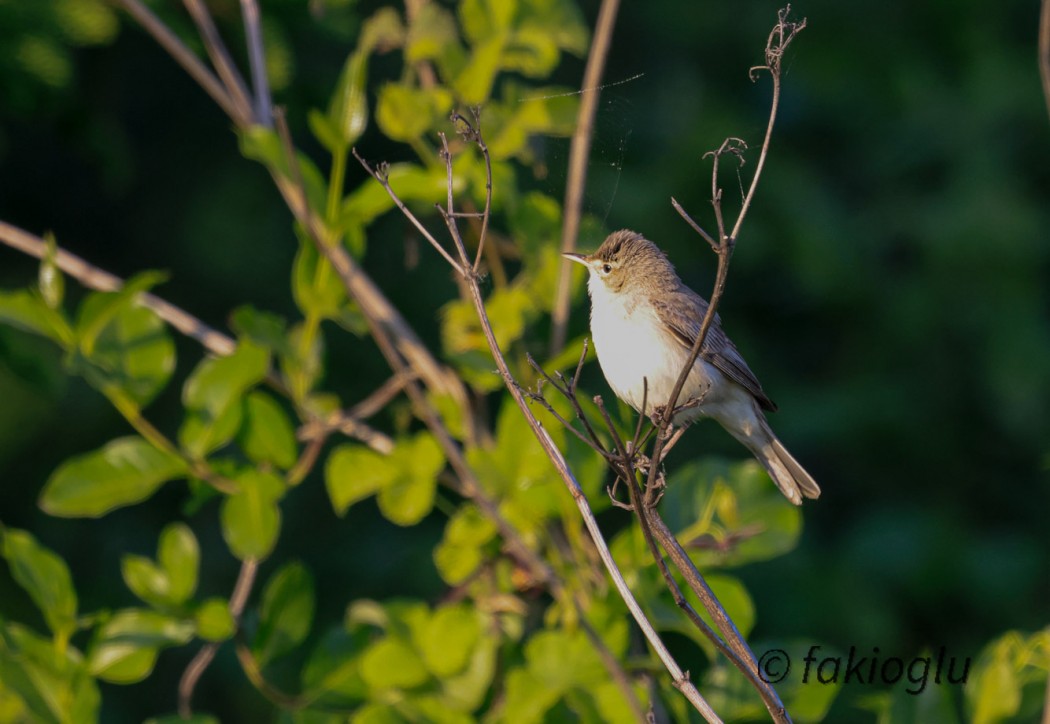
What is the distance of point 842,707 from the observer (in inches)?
209

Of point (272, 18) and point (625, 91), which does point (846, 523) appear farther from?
point (272, 18)

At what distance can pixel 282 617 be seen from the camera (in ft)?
9.43

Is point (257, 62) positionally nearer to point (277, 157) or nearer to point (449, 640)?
point (277, 157)

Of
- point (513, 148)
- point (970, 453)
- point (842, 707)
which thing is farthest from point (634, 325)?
point (970, 453)

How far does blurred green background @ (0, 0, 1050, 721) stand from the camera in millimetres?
5766

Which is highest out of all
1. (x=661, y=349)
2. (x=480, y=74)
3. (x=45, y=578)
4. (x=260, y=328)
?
(x=480, y=74)

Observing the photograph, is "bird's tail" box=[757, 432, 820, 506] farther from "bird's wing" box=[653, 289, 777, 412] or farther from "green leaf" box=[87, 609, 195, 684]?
"green leaf" box=[87, 609, 195, 684]

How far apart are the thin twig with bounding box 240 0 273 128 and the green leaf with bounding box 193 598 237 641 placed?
1.15 metres

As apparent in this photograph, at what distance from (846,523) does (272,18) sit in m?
4.02

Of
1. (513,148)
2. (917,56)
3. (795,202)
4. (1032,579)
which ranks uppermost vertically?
(513,148)

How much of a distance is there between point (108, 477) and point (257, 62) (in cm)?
103

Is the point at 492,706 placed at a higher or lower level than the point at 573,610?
lower

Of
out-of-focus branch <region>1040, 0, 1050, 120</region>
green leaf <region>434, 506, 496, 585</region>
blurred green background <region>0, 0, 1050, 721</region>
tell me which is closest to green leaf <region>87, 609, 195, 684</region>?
green leaf <region>434, 506, 496, 585</region>

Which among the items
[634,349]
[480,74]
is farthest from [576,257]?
[480,74]
